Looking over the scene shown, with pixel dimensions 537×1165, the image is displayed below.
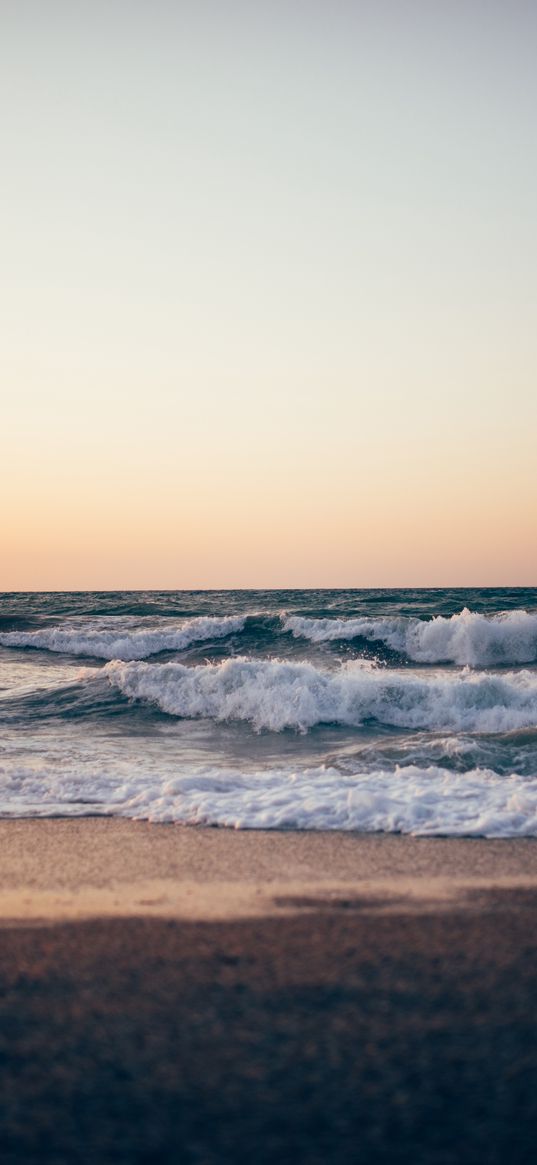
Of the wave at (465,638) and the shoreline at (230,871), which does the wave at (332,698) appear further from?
the wave at (465,638)

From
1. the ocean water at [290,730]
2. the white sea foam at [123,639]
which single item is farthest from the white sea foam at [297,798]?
the white sea foam at [123,639]

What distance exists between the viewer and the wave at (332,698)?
31.5 feet

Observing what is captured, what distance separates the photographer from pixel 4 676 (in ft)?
48.9

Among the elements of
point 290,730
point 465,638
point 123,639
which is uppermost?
point 465,638

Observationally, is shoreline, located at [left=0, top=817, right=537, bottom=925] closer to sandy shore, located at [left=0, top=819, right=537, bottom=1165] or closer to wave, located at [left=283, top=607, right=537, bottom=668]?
sandy shore, located at [left=0, top=819, right=537, bottom=1165]

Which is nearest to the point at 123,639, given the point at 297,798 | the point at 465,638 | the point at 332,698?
the point at 465,638

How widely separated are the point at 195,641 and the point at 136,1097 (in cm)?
1877

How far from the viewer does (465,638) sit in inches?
709

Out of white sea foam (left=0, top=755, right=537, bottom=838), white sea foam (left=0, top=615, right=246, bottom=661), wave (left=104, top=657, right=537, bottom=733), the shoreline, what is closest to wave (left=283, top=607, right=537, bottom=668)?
white sea foam (left=0, top=615, right=246, bottom=661)

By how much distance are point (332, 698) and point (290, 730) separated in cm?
115

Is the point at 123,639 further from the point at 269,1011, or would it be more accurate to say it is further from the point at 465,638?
the point at 269,1011

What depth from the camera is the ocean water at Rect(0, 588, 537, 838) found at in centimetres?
527

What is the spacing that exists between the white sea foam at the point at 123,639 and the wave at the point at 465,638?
3.05m

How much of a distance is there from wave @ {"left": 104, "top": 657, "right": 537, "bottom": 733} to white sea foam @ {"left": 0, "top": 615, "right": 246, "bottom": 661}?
8605 mm
